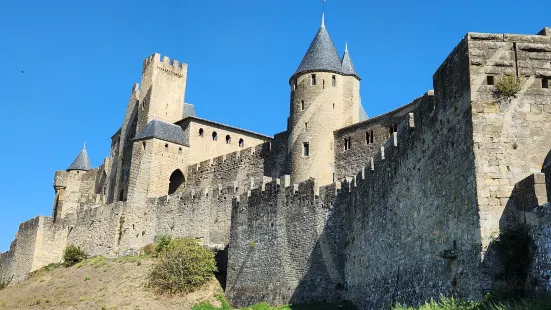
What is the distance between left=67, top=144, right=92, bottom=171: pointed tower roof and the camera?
195 ft

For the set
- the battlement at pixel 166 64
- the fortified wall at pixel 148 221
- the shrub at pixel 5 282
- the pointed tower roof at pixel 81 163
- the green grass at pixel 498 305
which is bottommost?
the shrub at pixel 5 282

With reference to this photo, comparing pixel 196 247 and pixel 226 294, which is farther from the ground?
pixel 196 247

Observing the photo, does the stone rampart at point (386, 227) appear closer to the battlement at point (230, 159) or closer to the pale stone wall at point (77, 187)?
the battlement at point (230, 159)

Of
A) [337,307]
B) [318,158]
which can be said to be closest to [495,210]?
[337,307]

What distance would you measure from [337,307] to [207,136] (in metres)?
28.0

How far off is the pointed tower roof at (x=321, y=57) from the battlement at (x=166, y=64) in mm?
16029

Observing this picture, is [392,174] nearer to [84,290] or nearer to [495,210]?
[495,210]

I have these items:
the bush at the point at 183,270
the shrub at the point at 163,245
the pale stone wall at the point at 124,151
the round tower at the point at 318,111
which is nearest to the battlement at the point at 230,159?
the round tower at the point at 318,111

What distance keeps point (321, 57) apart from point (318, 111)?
3.65m

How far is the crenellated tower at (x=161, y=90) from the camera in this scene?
50719 millimetres

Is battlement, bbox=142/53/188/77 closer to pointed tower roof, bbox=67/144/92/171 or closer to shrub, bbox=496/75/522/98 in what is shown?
pointed tower roof, bbox=67/144/92/171

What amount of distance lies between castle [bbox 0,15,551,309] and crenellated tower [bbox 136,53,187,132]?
0.11 m

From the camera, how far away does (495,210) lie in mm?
12578

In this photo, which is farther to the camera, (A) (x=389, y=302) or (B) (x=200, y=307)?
(B) (x=200, y=307)
